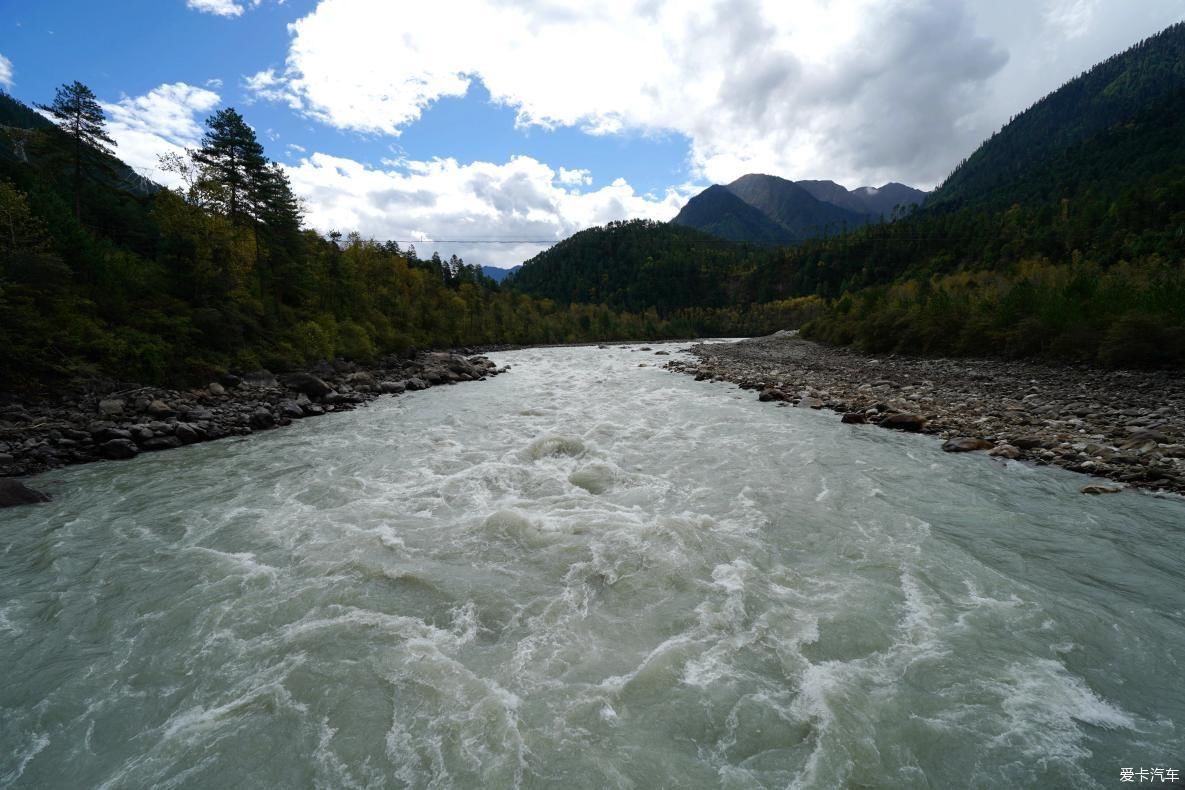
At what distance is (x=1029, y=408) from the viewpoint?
14.8 metres

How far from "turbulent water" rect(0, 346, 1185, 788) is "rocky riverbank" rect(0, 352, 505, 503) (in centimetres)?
152

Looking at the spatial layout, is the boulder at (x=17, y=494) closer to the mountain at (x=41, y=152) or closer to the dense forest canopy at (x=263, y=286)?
the dense forest canopy at (x=263, y=286)

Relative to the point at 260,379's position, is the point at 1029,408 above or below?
below

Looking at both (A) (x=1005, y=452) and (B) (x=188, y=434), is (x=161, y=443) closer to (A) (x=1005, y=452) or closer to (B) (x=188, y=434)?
(B) (x=188, y=434)

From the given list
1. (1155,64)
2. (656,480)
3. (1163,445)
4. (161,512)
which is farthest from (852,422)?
(1155,64)

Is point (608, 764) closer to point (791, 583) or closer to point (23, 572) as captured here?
point (791, 583)

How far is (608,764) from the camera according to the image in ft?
12.7

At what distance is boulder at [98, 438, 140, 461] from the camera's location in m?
12.4

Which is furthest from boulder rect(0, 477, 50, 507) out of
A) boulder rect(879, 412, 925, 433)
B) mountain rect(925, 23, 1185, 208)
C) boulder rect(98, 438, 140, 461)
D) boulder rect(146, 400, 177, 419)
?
mountain rect(925, 23, 1185, 208)

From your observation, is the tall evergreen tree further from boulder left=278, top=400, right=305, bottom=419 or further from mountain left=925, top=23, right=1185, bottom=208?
mountain left=925, top=23, right=1185, bottom=208

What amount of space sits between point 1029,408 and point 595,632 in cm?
1642

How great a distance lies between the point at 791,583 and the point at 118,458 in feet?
53.0

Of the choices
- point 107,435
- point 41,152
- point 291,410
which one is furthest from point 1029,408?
point 41,152

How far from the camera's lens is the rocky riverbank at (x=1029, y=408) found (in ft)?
32.8
